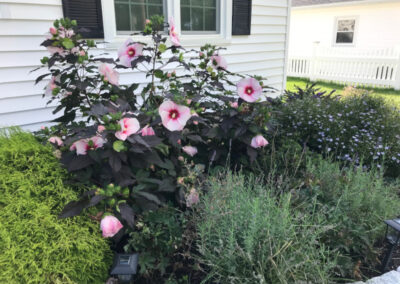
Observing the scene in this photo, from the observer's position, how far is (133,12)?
3086mm

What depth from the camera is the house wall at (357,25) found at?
10.3 m

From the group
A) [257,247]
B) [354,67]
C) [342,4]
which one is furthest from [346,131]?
[342,4]

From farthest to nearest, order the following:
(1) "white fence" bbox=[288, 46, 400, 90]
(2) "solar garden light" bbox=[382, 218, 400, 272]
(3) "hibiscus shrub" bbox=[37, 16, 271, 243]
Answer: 1. (1) "white fence" bbox=[288, 46, 400, 90]
2. (2) "solar garden light" bbox=[382, 218, 400, 272]
3. (3) "hibiscus shrub" bbox=[37, 16, 271, 243]

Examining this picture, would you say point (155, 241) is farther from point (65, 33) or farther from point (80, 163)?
point (65, 33)

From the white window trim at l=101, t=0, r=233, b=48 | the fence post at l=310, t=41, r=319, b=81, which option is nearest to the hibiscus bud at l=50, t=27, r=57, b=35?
the white window trim at l=101, t=0, r=233, b=48

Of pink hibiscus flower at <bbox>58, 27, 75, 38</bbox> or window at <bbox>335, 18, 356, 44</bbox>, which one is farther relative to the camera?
window at <bbox>335, 18, 356, 44</bbox>

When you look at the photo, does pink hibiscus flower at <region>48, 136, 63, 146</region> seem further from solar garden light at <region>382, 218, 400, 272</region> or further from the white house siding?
solar garden light at <region>382, 218, 400, 272</region>

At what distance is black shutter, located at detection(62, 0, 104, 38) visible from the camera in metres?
2.58

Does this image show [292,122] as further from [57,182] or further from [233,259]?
[57,182]

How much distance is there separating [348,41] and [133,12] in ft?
35.6

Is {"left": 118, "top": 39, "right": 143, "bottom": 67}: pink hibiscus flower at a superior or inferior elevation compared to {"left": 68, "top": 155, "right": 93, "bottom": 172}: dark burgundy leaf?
superior

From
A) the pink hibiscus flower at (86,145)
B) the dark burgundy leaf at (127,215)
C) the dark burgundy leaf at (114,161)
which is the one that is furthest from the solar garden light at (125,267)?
the pink hibiscus flower at (86,145)

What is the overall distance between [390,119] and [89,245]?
324cm

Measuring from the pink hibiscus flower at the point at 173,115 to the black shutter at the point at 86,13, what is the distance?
1403mm
